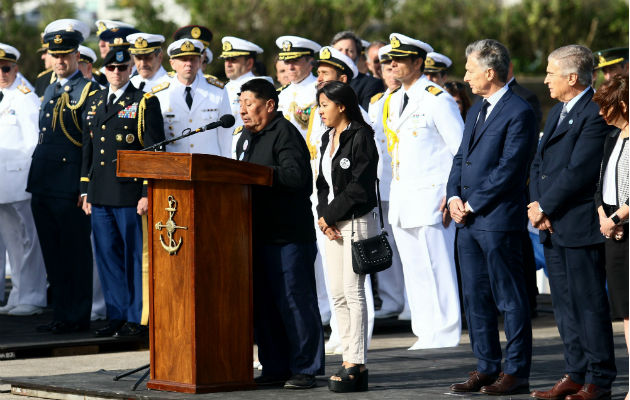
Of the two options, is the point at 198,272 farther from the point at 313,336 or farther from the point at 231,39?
the point at 231,39

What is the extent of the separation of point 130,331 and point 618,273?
4321mm

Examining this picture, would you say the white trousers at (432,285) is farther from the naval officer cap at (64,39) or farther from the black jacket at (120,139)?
the naval officer cap at (64,39)

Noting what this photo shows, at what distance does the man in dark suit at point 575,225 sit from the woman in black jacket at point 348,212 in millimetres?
925

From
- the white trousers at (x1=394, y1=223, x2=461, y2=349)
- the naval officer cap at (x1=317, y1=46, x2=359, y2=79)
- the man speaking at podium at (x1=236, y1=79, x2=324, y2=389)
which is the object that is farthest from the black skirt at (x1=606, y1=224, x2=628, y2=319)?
the naval officer cap at (x1=317, y1=46, x2=359, y2=79)

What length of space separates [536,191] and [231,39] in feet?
15.4

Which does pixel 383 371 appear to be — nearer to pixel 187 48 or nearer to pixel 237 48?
pixel 187 48

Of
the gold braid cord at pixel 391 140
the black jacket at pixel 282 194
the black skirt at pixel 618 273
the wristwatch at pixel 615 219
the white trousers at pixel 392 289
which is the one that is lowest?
the white trousers at pixel 392 289

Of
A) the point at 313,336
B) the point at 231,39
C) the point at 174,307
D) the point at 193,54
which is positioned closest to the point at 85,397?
the point at 174,307

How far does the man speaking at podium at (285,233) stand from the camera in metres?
7.24

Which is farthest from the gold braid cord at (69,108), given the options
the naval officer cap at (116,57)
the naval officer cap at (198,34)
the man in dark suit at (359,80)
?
the man in dark suit at (359,80)

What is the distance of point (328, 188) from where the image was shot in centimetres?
736

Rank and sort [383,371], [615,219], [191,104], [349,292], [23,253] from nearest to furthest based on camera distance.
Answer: [615,219]
[349,292]
[383,371]
[191,104]
[23,253]

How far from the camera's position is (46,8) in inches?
1192

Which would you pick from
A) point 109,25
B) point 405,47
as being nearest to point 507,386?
point 405,47
